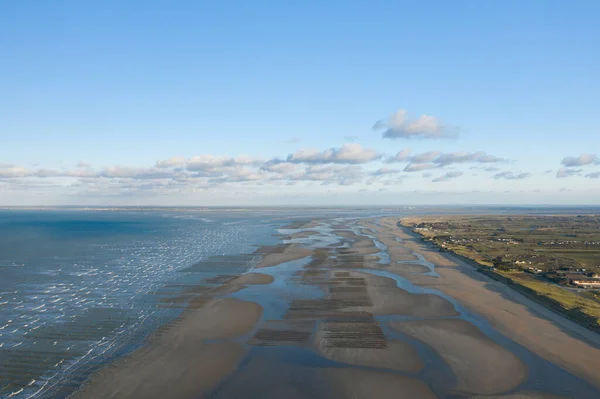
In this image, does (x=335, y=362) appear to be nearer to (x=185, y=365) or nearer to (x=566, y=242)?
(x=185, y=365)

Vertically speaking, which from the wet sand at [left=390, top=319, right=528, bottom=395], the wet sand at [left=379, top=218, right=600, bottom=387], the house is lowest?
the wet sand at [left=390, top=319, right=528, bottom=395]

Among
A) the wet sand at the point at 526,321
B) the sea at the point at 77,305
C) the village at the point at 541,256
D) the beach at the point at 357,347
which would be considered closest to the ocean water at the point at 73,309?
the sea at the point at 77,305

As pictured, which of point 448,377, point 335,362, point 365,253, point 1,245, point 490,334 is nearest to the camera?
point 448,377

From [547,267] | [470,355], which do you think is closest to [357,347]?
[470,355]

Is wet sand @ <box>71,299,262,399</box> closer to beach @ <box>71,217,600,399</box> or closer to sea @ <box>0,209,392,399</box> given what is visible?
beach @ <box>71,217,600,399</box>

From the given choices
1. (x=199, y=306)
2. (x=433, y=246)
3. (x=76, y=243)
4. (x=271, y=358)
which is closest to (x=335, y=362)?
(x=271, y=358)

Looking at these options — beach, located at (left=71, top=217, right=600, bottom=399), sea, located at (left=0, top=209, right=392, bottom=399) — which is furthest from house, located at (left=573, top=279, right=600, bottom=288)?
sea, located at (left=0, top=209, right=392, bottom=399)

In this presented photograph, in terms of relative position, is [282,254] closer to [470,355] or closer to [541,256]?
[541,256]

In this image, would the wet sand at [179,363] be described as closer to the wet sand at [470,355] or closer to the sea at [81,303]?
the sea at [81,303]
